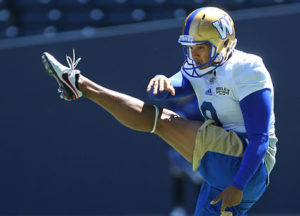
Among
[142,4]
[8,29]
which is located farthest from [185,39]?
[8,29]

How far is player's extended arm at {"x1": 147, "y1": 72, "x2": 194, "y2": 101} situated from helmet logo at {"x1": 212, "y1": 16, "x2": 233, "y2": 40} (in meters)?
0.36

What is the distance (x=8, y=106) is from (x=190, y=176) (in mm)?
1849

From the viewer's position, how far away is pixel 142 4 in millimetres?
5688

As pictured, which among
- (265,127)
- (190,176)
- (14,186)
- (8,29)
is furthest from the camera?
(8,29)

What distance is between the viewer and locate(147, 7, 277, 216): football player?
112 inches

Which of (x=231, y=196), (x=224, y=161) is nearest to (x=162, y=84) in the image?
(x=224, y=161)

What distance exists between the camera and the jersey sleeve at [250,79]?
285 cm

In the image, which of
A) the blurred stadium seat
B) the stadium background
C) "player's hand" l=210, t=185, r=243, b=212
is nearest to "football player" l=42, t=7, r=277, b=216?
A: "player's hand" l=210, t=185, r=243, b=212

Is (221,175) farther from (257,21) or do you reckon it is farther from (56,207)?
(56,207)

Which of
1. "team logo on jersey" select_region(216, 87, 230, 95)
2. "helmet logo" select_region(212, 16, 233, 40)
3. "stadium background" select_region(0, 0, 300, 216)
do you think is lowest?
"stadium background" select_region(0, 0, 300, 216)

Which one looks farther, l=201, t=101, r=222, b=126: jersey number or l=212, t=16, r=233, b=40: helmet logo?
l=201, t=101, r=222, b=126: jersey number

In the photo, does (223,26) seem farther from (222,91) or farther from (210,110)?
(210,110)

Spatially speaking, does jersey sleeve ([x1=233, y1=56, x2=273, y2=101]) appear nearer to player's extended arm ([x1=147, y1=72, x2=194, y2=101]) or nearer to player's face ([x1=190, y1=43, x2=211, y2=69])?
player's face ([x1=190, y1=43, x2=211, y2=69])

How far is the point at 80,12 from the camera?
19.2 ft
